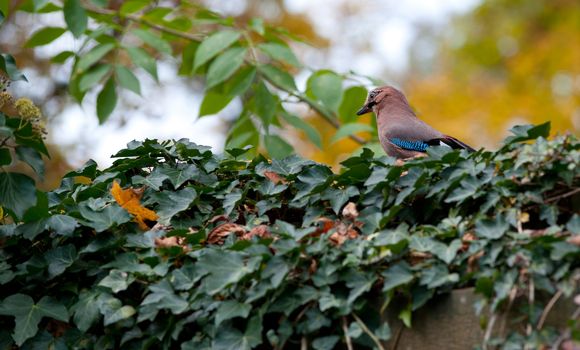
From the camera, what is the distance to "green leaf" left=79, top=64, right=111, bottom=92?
5023 millimetres

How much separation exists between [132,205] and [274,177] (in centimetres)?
57

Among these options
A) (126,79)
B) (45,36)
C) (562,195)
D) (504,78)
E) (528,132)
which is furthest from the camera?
(504,78)

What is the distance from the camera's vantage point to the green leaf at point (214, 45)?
4828mm

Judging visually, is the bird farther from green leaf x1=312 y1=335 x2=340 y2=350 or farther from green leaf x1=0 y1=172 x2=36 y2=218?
green leaf x1=0 y1=172 x2=36 y2=218

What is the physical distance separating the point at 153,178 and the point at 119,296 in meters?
0.58

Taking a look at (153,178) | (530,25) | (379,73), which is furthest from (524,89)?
(153,178)

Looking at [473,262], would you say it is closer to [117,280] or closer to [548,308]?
[548,308]

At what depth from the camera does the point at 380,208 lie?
2.85 metres

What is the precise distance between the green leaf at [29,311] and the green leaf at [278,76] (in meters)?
2.49

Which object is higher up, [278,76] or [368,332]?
[278,76]

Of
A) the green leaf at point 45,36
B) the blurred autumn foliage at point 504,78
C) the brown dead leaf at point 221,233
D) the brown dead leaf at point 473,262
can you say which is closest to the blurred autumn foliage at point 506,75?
the blurred autumn foliage at point 504,78

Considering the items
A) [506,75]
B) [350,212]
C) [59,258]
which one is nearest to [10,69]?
[59,258]

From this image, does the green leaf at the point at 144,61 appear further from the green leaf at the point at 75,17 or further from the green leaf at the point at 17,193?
the green leaf at the point at 17,193

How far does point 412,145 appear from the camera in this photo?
427 cm
